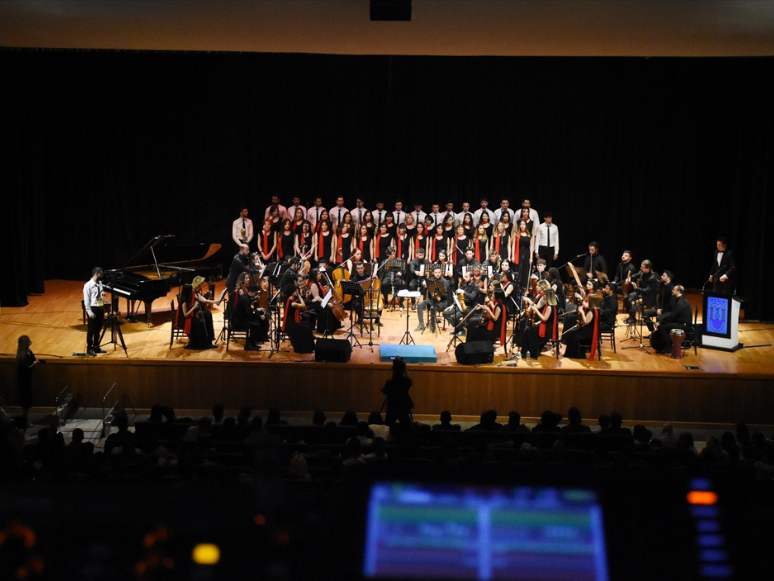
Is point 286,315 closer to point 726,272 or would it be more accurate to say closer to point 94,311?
point 94,311

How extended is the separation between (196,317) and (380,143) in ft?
26.5

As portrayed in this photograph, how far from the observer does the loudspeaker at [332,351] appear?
11196 mm

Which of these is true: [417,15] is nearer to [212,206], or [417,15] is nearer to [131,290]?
[131,290]

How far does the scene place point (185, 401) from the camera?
37.5ft

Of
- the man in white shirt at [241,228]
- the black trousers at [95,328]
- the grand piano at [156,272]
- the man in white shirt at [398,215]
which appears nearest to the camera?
the black trousers at [95,328]

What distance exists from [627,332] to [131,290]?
8201mm

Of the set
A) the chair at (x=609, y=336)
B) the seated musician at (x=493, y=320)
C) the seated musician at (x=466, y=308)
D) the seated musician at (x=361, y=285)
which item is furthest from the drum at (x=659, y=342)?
the seated musician at (x=361, y=285)

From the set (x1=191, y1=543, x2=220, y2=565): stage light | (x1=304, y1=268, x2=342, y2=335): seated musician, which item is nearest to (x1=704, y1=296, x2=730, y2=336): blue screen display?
(x1=304, y1=268, x2=342, y2=335): seated musician

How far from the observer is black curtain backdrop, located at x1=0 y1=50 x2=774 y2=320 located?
58.0 ft

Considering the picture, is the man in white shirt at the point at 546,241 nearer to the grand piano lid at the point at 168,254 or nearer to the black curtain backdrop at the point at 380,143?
the black curtain backdrop at the point at 380,143

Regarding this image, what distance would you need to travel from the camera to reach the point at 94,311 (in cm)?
1160

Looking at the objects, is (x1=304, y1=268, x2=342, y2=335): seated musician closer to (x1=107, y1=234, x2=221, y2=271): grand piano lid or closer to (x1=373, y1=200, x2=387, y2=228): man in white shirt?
(x1=107, y1=234, x2=221, y2=271): grand piano lid

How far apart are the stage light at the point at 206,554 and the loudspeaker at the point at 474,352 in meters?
9.54

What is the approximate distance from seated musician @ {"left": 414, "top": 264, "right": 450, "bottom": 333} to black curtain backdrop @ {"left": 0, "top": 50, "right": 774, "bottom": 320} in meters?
5.45
